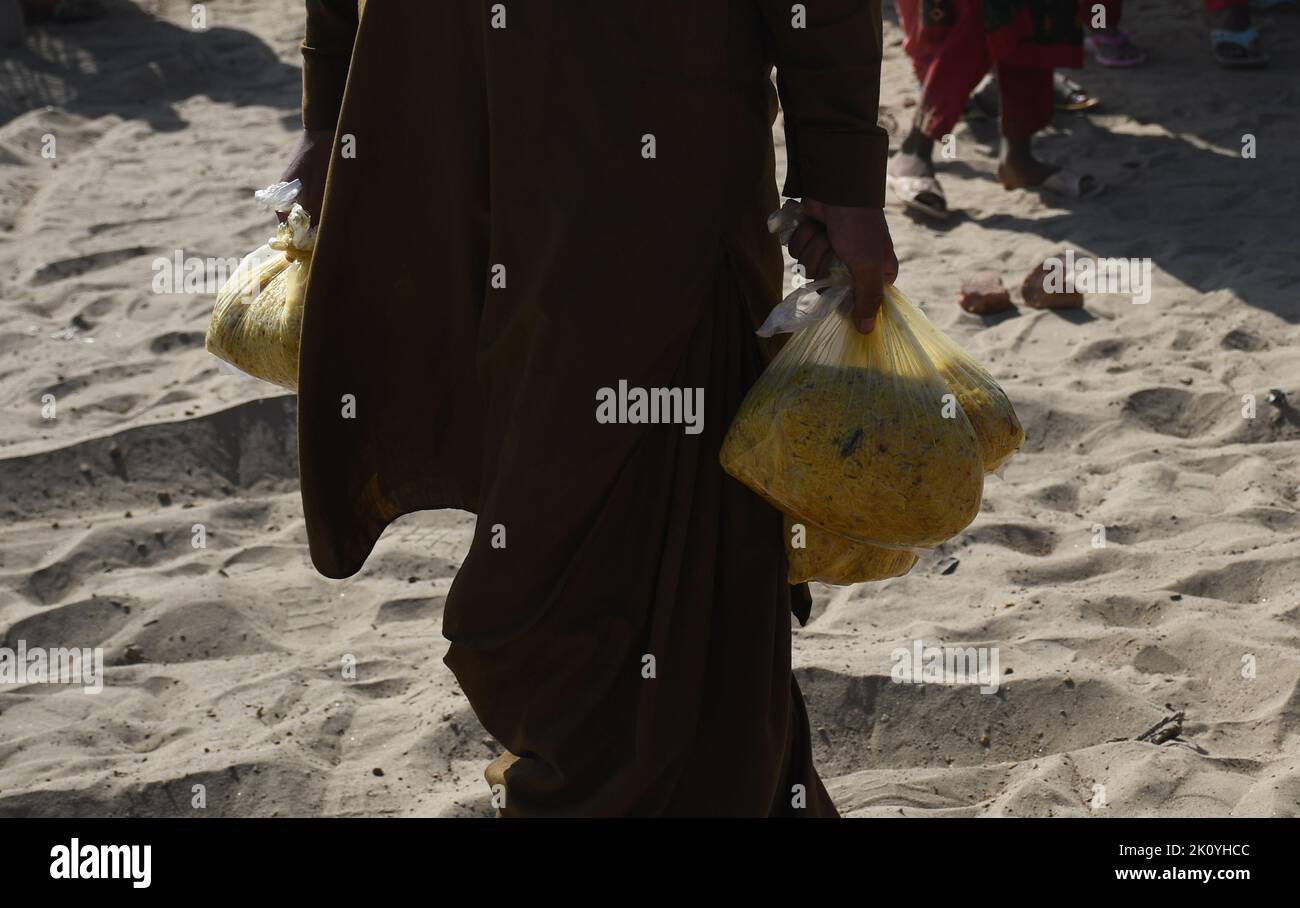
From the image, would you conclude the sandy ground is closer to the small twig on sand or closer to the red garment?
the small twig on sand

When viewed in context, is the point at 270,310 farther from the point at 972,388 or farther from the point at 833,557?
the point at 972,388

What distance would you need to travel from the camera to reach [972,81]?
5551 millimetres

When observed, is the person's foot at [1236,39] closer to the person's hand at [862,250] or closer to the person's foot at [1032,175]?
the person's foot at [1032,175]

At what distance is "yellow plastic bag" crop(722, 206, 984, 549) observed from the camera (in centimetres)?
187

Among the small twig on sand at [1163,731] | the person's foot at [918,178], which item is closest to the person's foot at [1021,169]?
the person's foot at [918,178]

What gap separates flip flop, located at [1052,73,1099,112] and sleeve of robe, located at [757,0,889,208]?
4.86 meters

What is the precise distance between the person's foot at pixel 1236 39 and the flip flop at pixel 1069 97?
2.19ft

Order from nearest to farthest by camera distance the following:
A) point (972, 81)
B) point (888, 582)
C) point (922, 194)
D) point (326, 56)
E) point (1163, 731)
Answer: point (326, 56), point (1163, 731), point (888, 582), point (922, 194), point (972, 81)

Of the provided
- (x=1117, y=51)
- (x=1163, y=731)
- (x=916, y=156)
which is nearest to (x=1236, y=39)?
(x=1117, y=51)

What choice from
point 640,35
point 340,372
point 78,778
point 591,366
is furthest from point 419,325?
point 78,778

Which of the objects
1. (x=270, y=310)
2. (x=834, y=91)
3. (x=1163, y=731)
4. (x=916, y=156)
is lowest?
(x=1163, y=731)

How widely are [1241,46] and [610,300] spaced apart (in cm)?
558

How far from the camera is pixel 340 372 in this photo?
7.43 ft

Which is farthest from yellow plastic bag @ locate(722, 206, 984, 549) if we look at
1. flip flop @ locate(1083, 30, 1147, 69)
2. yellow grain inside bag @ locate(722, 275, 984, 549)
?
flip flop @ locate(1083, 30, 1147, 69)
